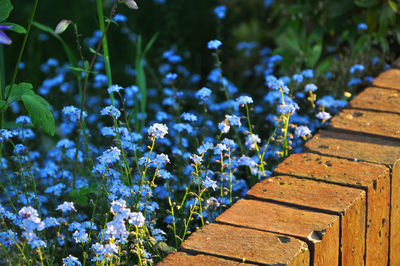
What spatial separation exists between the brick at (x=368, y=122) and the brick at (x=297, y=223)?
662mm

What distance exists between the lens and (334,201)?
1911mm

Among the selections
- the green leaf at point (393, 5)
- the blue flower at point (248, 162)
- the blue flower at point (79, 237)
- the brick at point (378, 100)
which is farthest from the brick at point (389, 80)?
the blue flower at point (79, 237)

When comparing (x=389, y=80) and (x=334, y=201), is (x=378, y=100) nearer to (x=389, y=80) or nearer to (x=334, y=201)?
(x=389, y=80)

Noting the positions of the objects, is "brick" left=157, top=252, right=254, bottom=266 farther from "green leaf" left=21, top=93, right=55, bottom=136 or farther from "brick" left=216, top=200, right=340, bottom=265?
"green leaf" left=21, top=93, right=55, bottom=136

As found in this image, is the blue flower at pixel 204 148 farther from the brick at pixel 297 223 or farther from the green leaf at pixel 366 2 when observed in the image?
the green leaf at pixel 366 2

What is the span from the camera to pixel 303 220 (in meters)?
1.82

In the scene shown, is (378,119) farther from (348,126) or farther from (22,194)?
(22,194)

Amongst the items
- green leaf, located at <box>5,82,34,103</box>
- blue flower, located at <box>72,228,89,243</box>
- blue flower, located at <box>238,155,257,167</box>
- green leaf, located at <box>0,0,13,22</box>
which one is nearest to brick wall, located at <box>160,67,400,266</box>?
blue flower, located at <box>238,155,257,167</box>

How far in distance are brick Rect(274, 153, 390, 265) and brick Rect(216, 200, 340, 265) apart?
8.8 inches

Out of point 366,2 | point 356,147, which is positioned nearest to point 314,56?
point 366,2

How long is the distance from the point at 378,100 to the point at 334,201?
0.91m

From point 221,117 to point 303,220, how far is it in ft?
5.65

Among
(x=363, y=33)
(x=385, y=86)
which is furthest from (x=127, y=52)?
(x=385, y=86)

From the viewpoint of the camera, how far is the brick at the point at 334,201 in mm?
1879
